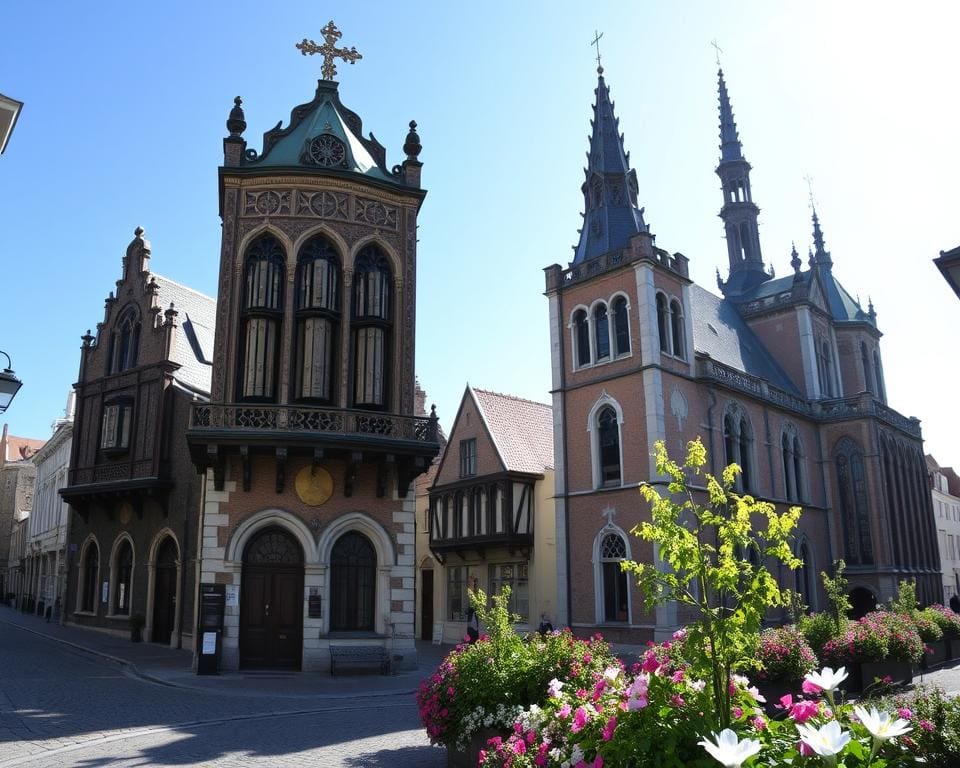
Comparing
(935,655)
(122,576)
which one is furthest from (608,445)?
(122,576)

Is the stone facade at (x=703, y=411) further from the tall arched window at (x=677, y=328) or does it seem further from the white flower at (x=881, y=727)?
the white flower at (x=881, y=727)

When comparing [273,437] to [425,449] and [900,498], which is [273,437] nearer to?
[425,449]

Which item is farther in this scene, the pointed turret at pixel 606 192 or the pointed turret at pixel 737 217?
the pointed turret at pixel 737 217

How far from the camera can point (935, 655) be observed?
20.5 meters

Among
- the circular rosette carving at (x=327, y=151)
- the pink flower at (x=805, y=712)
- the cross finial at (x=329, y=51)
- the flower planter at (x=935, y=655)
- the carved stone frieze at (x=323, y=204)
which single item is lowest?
the flower planter at (x=935, y=655)

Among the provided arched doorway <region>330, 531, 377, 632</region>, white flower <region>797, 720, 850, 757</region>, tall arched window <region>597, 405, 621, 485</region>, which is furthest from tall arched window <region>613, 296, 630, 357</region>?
white flower <region>797, 720, 850, 757</region>

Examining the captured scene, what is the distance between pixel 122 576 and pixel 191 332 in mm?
9522

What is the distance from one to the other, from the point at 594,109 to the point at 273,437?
23.2 metres

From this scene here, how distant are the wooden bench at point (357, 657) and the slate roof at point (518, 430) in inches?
544

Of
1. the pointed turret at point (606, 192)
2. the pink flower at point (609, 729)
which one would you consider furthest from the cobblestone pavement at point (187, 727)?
the pointed turret at point (606, 192)

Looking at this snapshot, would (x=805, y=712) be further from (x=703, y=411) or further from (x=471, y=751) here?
(x=703, y=411)

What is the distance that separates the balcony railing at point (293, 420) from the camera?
1850cm

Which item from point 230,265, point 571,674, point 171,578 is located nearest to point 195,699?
point 571,674

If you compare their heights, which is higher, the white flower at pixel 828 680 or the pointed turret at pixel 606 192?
the pointed turret at pixel 606 192
